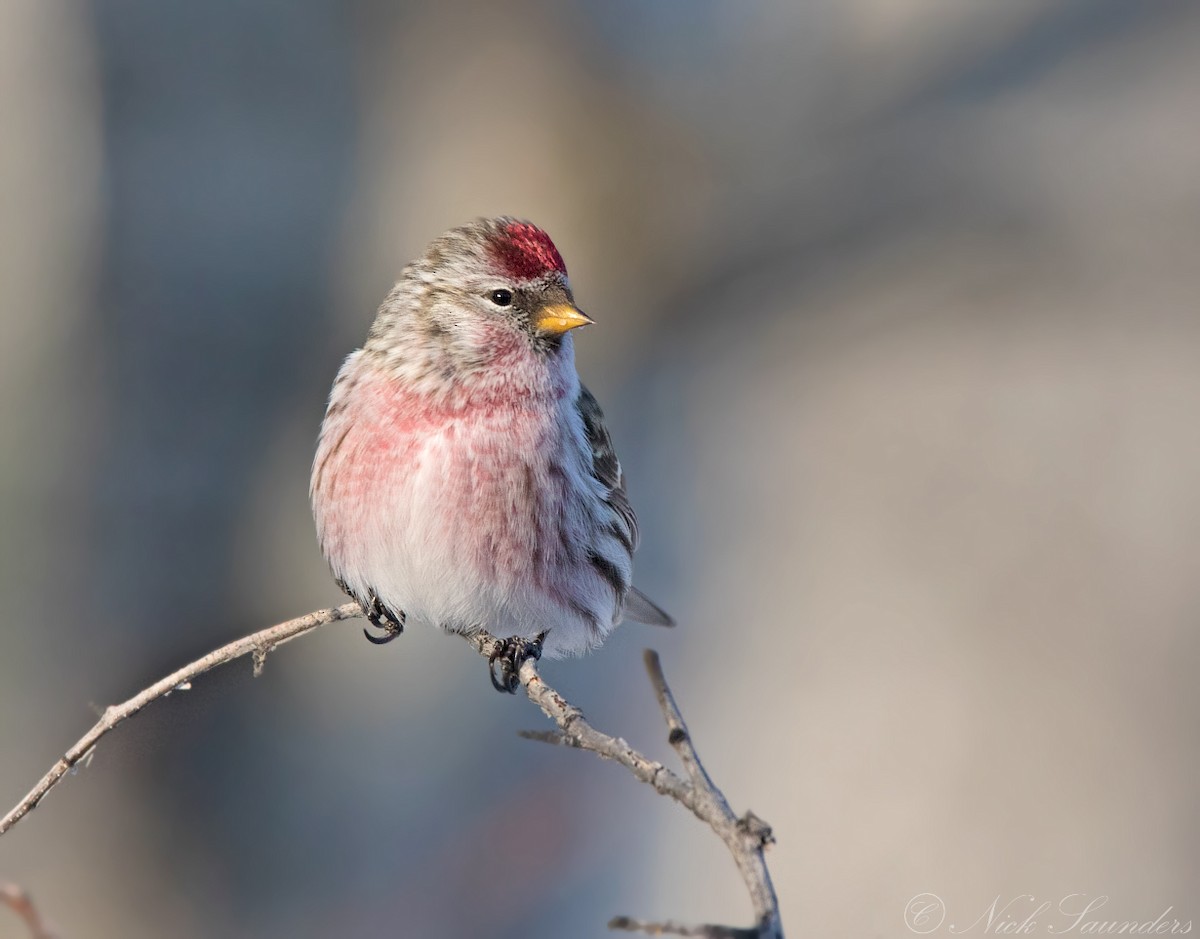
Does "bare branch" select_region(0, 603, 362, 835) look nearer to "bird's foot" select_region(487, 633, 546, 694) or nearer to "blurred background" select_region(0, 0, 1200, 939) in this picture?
"bird's foot" select_region(487, 633, 546, 694)

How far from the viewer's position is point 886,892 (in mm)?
4762

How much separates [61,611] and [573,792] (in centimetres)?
225

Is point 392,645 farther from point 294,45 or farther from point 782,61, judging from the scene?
Result: point 782,61

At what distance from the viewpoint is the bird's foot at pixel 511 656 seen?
216cm

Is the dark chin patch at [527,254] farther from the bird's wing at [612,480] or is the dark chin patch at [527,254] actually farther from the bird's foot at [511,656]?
the bird's foot at [511,656]

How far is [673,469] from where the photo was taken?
5.95m

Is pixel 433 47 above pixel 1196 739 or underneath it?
above

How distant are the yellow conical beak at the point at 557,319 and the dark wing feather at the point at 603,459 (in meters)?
0.24

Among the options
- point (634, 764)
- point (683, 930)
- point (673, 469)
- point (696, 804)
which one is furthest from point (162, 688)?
point (673, 469)

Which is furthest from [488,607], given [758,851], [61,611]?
[61,611]

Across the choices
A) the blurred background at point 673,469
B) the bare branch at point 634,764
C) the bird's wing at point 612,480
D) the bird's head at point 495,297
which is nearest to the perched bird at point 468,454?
the bird's head at point 495,297

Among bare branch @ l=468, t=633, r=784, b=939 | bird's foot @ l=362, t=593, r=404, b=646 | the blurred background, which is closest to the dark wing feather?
bird's foot @ l=362, t=593, r=404, b=646

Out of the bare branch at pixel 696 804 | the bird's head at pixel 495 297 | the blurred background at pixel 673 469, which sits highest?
the bird's head at pixel 495 297

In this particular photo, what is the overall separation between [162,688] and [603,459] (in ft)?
3.80
